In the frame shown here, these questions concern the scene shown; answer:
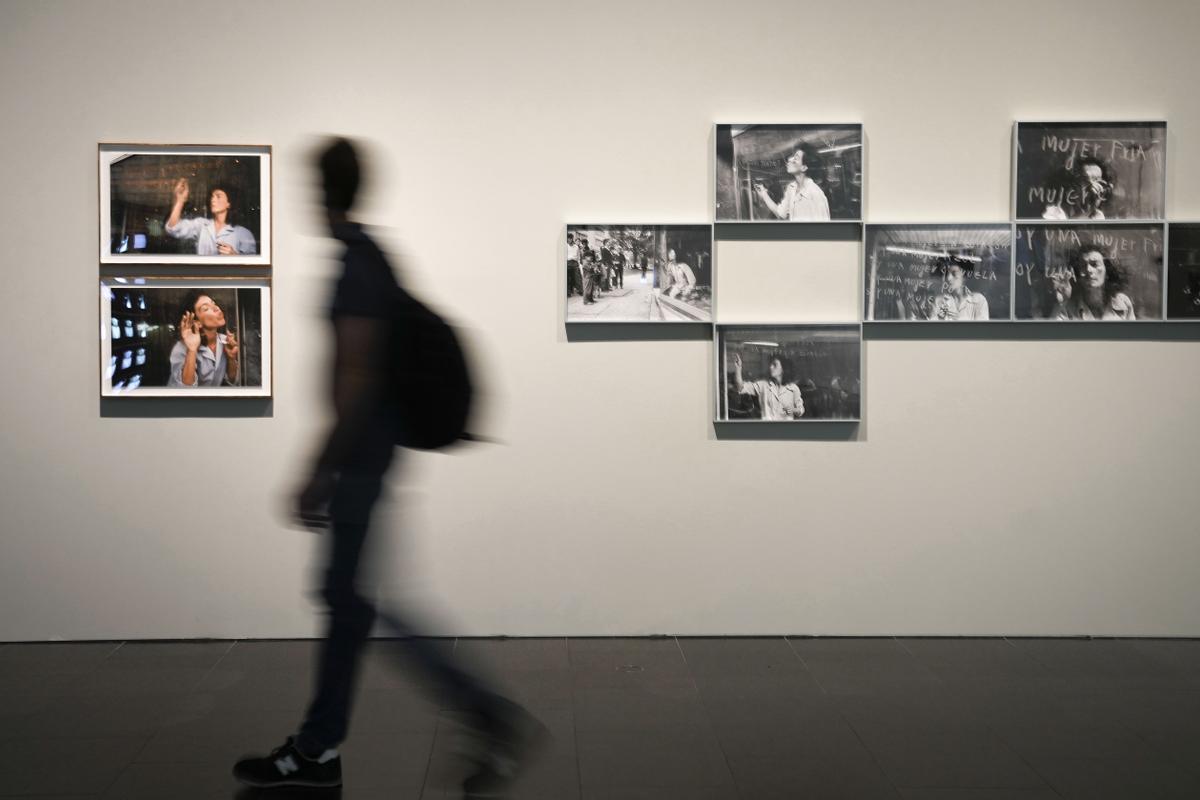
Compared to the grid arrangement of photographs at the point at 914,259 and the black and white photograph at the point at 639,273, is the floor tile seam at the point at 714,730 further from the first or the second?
the black and white photograph at the point at 639,273

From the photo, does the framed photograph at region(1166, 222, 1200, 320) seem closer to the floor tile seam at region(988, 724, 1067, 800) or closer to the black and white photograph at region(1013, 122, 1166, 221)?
the black and white photograph at region(1013, 122, 1166, 221)

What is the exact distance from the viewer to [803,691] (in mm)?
3234

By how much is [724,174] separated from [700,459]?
1035 mm

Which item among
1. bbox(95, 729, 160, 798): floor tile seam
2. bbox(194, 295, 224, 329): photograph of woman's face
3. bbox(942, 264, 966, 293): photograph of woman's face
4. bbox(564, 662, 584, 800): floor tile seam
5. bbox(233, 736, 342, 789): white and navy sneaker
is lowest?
bbox(564, 662, 584, 800): floor tile seam

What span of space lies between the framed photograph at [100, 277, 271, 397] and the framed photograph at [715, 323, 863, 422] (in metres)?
1.66

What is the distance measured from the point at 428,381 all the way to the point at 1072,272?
2.58m

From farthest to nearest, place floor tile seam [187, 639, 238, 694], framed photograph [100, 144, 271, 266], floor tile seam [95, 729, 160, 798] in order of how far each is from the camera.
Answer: framed photograph [100, 144, 271, 266]
floor tile seam [187, 639, 238, 694]
floor tile seam [95, 729, 160, 798]

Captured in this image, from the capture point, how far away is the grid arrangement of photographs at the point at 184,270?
12.1 feet

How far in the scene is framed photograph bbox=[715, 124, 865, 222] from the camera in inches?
148

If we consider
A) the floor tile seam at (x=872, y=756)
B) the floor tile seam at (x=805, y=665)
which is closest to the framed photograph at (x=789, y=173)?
the floor tile seam at (x=805, y=665)

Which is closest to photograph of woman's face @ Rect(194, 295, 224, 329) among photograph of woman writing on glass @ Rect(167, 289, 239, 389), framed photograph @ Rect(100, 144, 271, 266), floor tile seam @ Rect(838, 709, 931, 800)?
photograph of woman writing on glass @ Rect(167, 289, 239, 389)

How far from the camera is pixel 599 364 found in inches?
150

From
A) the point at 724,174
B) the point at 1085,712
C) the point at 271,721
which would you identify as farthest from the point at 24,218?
the point at 1085,712

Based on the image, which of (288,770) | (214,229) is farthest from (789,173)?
(288,770)
